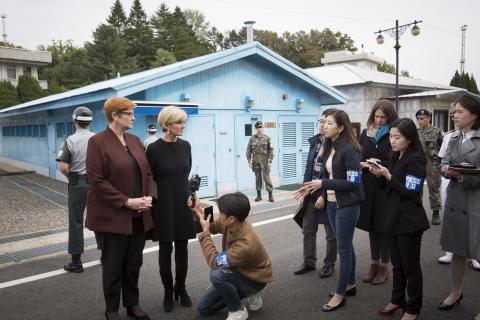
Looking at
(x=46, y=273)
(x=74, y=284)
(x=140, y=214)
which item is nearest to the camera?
(x=140, y=214)

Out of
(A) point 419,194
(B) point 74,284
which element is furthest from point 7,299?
(A) point 419,194

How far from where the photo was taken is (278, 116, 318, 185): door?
12352 mm

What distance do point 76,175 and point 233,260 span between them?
267 centimetres

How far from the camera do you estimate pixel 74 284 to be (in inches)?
177

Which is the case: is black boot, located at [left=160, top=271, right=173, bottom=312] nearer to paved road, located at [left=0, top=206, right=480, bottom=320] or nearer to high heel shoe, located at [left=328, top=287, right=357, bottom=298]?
paved road, located at [left=0, top=206, right=480, bottom=320]

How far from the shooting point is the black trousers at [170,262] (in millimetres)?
3691

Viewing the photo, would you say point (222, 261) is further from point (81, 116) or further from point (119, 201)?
point (81, 116)

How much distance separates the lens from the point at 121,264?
3.40 metres

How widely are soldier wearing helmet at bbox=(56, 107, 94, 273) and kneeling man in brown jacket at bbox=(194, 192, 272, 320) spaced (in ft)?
7.01

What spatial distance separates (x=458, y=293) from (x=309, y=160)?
1.98 m

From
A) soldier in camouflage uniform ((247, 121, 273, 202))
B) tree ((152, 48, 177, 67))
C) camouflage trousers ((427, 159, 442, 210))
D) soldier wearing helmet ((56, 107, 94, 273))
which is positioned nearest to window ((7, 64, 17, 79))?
tree ((152, 48, 177, 67))

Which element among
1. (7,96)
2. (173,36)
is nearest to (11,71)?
(7,96)

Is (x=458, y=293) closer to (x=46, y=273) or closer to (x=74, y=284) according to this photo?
(x=74, y=284)

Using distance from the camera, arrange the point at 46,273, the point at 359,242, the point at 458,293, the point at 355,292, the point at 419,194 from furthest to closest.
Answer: the point at 359,242
the point at 46,273
the point at 355,292
the point at 458,293
the point at 419,194
